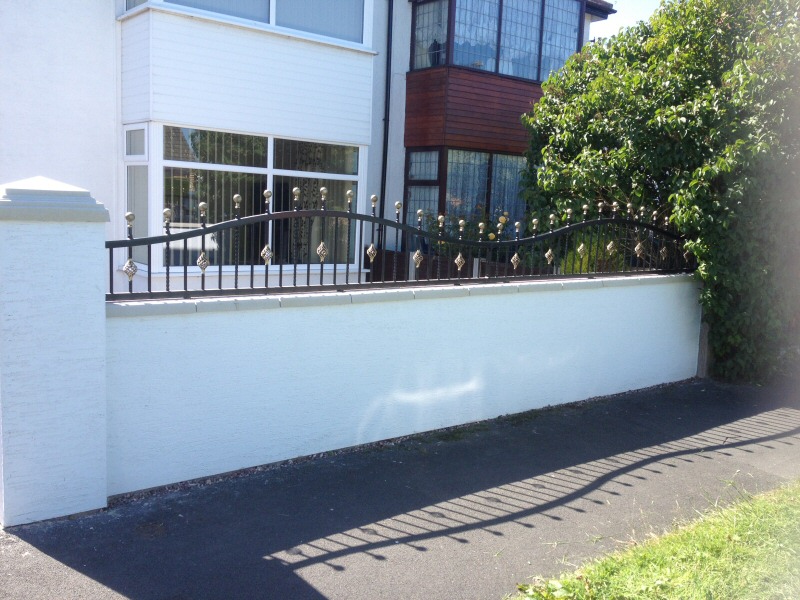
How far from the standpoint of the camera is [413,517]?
488 cm

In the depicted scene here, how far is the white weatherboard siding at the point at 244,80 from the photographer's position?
8.95 meters

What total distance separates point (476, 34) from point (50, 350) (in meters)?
9.26

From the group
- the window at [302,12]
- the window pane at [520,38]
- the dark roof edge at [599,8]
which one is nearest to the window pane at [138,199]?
the window at [302,12]

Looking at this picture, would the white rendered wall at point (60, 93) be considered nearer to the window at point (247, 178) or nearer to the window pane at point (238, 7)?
the window at point (247, 178)

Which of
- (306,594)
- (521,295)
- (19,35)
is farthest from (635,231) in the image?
(19,35)

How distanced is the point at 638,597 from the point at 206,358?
2975 millimetres

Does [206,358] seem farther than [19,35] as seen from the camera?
No

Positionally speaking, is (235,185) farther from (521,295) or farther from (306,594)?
(306,594)

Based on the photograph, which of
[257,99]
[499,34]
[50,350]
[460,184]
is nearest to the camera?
[50,350]

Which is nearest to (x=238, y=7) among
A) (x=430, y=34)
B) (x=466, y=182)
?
(x=430, y=34)

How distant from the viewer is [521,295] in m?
7.02

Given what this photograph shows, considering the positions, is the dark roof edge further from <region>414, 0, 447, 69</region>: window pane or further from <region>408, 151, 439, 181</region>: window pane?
<region>408, 151, 439, 181</region>: window pane

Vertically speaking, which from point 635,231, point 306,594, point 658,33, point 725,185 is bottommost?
point 306,594

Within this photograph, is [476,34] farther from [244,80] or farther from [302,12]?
[244,80]
